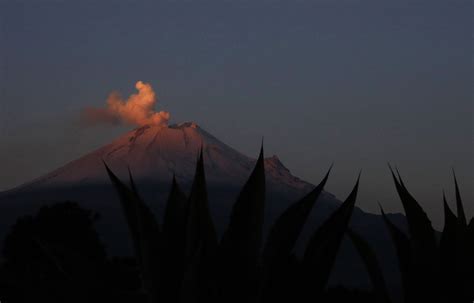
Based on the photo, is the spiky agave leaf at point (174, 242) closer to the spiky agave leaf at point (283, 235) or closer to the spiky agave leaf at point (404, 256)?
the spiky agave leaf at point (283, 235)

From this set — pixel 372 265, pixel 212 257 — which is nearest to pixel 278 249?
pixel 212 257

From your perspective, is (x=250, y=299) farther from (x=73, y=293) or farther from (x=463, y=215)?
(x=463, y=215)

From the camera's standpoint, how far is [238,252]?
382cm

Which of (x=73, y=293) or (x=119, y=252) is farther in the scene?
(x=119, y=252)

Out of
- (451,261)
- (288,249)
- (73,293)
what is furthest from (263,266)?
(451,261)

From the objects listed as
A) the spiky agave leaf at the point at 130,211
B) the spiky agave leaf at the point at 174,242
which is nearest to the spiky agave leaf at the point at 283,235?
the spiky agave leaf at the point at 174,242

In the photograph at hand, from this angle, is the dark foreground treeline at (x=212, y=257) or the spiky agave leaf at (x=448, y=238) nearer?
the dark foreground treeline at (x=212, y=257)

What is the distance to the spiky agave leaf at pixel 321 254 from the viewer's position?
12.7 feet

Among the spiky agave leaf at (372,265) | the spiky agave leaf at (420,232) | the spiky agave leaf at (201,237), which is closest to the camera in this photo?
the spiky agave leaf at (201,237)

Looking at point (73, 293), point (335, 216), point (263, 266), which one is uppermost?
point (335, 216)

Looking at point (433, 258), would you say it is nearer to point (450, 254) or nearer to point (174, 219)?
point (450, 254)

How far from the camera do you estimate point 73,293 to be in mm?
4023

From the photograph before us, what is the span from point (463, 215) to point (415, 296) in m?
0.50

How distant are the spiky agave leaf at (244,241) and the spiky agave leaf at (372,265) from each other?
59cm
